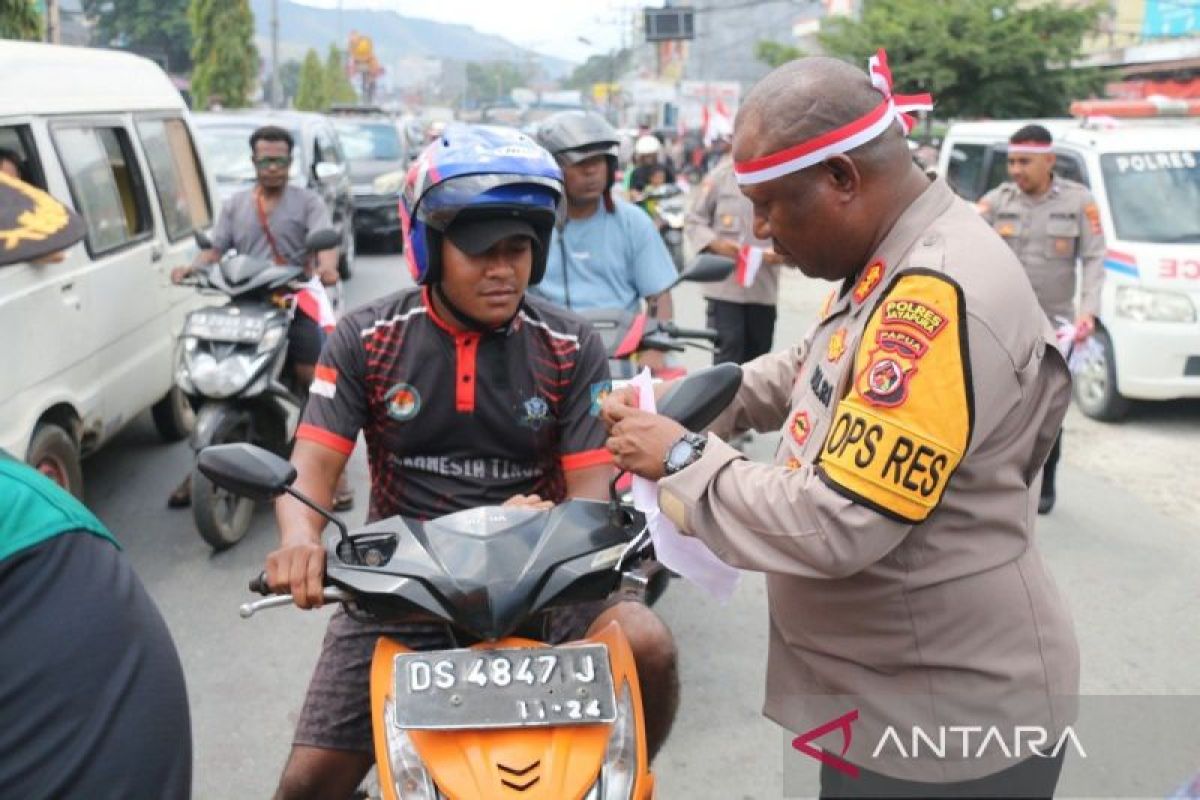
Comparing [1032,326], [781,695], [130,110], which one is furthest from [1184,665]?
[130,110]

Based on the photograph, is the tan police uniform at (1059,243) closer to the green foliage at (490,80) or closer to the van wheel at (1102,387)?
the van wheel at (1102,387)

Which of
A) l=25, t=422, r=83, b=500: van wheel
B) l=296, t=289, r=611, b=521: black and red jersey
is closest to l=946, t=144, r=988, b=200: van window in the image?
l=25, t=422, r=83, b=500: van wheel

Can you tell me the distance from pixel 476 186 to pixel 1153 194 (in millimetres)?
7049

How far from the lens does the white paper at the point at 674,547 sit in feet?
6.72

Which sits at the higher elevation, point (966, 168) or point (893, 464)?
point (893, 464)

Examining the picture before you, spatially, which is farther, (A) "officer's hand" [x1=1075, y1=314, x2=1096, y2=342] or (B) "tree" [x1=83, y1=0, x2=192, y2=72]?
(B) "tree" [x1=83, y1=0, x2=192, y2=72]

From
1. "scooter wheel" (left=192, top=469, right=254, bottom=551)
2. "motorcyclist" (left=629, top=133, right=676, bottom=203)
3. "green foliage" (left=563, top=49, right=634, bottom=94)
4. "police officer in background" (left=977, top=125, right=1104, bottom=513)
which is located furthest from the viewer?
"green foliage" (left=563, top=49, right=634, bottom=94)

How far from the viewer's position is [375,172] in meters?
17.5

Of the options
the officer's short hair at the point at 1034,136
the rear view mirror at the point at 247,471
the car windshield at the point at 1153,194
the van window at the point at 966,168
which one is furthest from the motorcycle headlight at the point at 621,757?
the van window at the point at 966,168

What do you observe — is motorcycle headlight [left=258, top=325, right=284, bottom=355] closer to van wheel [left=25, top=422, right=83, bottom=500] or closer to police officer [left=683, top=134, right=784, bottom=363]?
van wheel [left=25, top=422, right=83, bottom=500]

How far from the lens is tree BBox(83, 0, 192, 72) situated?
4794 cm

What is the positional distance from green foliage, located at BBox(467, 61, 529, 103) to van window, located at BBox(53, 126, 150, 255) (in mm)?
118974

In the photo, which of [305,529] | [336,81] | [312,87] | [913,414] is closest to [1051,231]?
[305,529]

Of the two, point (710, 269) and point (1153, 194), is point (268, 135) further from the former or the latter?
point (1153, 194)
